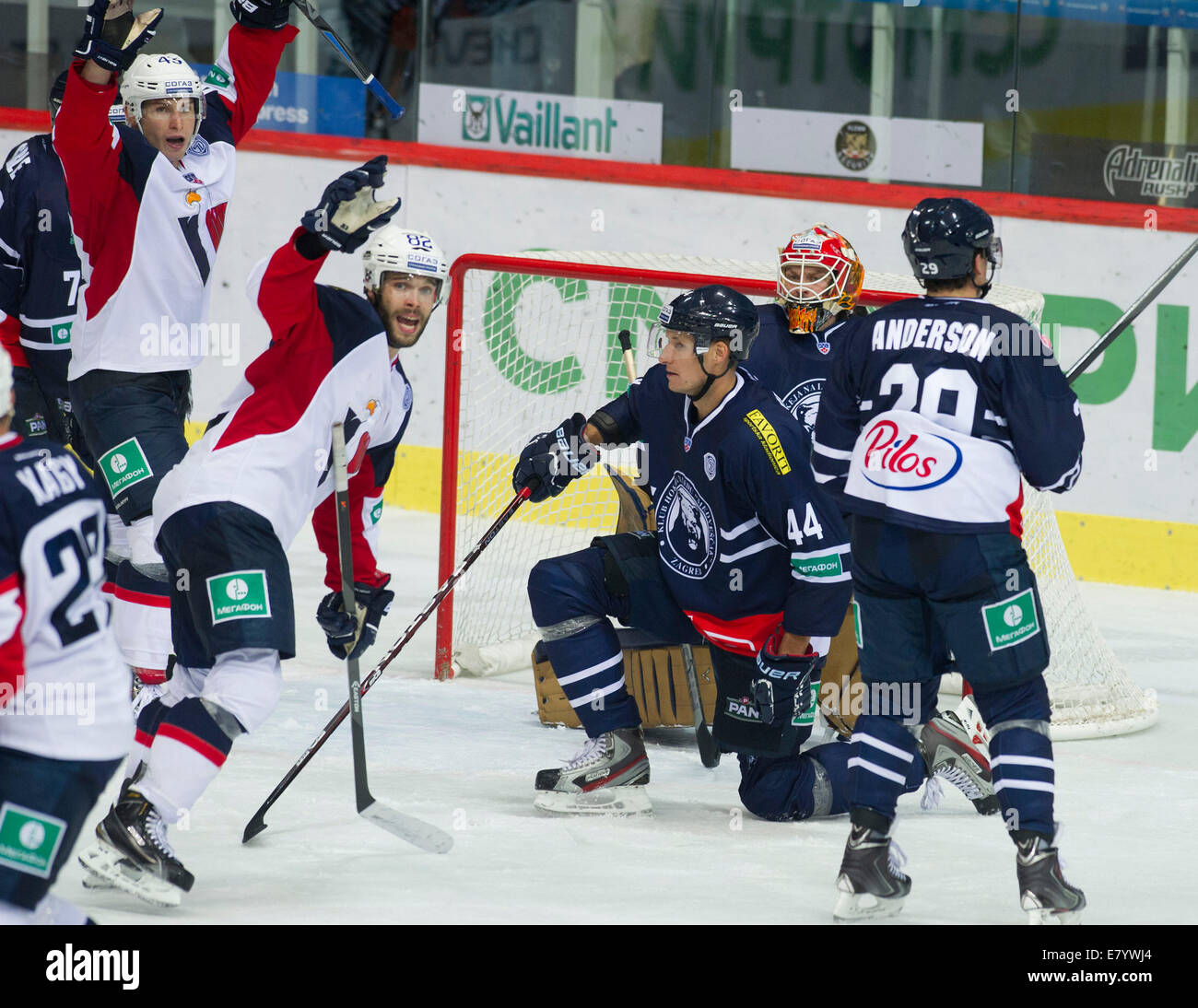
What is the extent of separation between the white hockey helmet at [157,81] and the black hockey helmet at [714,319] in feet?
4.23

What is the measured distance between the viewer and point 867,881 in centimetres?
299

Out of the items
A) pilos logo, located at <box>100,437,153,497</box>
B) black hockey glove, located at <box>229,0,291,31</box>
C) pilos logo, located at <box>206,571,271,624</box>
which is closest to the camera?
pilos logo, located at <box>206,571,271,624</box>

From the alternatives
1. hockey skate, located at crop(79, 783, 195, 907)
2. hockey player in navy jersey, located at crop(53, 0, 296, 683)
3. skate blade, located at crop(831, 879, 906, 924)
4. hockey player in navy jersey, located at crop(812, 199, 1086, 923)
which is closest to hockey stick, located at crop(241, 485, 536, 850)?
hockey skate, located at crop(79, 783, 195, 907)

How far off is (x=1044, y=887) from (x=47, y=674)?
161 centimetres

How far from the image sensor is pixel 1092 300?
688 centimetres

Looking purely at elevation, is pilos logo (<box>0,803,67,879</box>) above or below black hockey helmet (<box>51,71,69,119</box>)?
below

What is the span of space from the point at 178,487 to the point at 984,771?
70.5 inches

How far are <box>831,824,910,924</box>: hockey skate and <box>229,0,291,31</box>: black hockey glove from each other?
8.12 feet

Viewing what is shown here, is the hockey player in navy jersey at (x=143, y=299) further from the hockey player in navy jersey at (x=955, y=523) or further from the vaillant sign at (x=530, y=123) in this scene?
the vaillant sign at (x=530, y=123)

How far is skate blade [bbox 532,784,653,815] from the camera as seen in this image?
3686mm

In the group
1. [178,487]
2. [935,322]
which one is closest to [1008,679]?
[935,322]

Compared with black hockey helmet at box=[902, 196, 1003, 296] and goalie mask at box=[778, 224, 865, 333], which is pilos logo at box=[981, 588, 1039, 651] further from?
goalie mask at box=[778, 224, 865, 333]

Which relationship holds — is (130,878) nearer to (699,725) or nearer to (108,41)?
(699,725)
